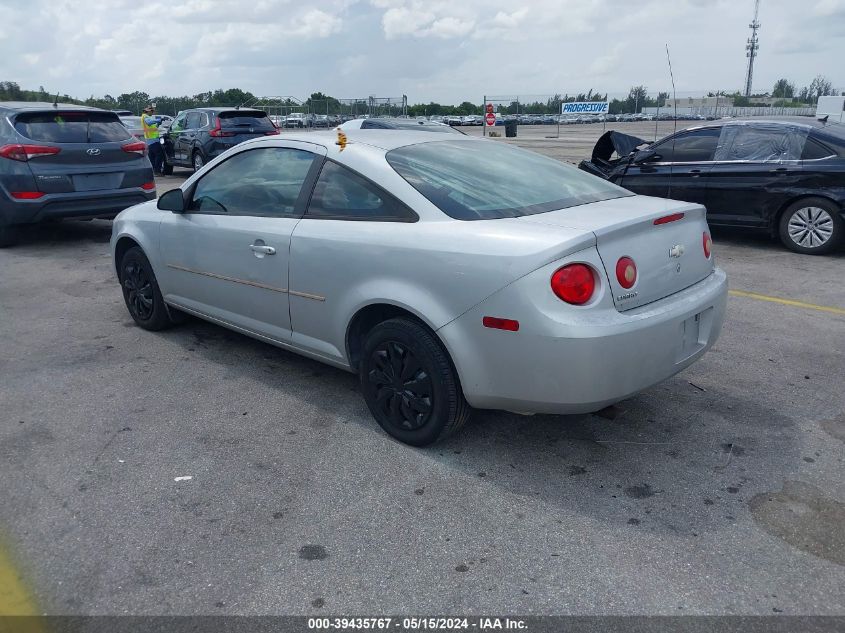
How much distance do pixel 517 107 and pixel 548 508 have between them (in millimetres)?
37305

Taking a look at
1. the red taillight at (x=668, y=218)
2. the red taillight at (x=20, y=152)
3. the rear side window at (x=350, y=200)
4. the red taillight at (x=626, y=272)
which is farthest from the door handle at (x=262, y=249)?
the red taillight at (x=20, y=152)

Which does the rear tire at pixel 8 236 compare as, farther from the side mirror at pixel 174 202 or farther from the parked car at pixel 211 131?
the parked car at pixel 211 131

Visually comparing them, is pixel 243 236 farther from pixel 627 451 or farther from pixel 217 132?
pixel 217 132

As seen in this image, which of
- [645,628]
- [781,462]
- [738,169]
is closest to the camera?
[645,628]

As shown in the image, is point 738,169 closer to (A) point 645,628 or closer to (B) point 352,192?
(B) point 352,192

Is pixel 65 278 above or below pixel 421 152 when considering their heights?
below

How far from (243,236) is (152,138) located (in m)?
14.9

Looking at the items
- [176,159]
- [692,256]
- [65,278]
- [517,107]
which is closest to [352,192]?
[692,256]

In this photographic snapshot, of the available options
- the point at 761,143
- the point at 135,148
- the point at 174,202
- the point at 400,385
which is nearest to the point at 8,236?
the point at 135,148

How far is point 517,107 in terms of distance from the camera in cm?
3812

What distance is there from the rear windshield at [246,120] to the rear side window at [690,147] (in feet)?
33.8

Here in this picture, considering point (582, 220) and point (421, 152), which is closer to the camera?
point (582, 220)

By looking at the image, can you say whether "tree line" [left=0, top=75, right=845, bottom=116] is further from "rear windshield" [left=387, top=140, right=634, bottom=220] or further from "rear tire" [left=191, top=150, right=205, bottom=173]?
"rear windshield" [left=387, top=140, right=634, bottom=220]

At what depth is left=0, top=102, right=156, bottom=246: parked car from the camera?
8.45m
